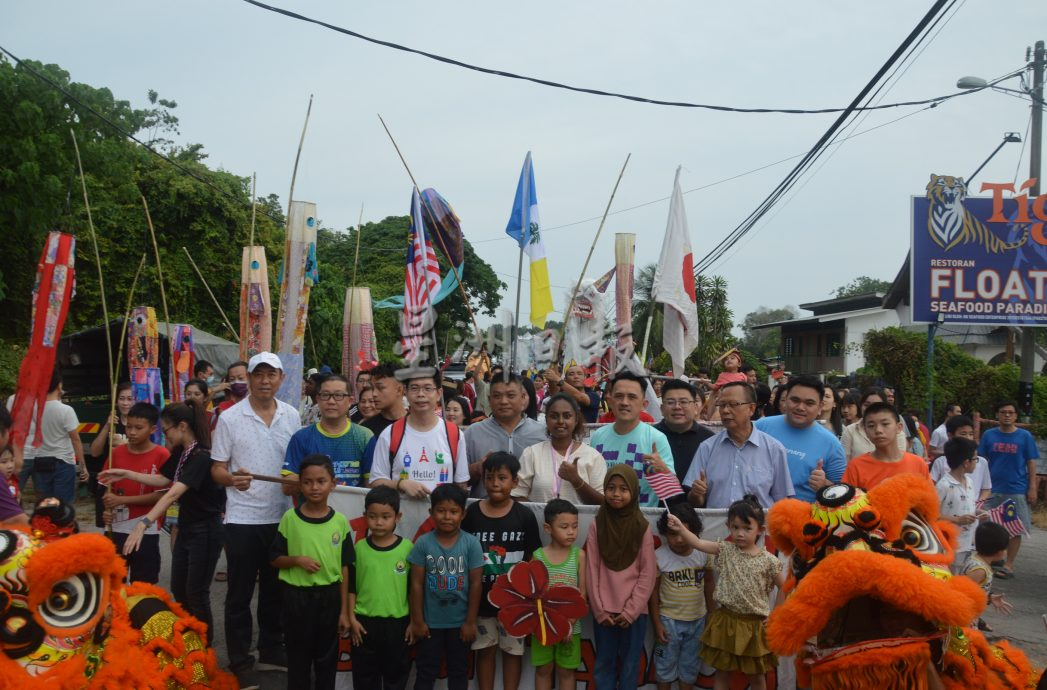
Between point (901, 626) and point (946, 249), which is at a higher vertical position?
point (946, 249)

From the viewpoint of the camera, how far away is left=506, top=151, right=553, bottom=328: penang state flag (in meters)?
7.24

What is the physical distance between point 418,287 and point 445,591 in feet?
10.3

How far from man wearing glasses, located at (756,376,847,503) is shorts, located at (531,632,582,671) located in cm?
165

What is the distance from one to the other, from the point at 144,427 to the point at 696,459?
3.57m

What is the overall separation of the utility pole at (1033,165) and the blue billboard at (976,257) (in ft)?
1.79

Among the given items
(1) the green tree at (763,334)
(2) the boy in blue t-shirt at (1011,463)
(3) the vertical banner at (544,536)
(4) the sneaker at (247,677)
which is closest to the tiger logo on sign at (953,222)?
(2) the boy in blue t-shirt at (1011,463)

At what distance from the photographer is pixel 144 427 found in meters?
5.62

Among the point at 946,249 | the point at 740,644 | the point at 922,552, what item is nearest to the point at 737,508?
the point at 740,644

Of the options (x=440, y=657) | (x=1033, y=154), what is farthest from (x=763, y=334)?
(x=440, y=657)

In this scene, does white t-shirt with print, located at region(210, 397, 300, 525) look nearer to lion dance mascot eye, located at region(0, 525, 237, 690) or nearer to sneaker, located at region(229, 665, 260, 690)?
sneaker, located at region(229, 665, 260, 690)

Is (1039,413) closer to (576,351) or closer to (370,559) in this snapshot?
(576,351)

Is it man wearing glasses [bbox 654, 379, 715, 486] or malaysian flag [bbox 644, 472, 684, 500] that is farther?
man wearing glasses [bbox 654, 379, 715, 486]

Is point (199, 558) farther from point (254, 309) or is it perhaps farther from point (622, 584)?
point (254, 309)

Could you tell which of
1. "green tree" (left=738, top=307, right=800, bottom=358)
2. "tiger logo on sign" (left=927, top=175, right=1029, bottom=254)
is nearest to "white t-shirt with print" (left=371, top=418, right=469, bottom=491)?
"tiger logo on sign" (left=927, top=175, right=1029, bottom=254)
